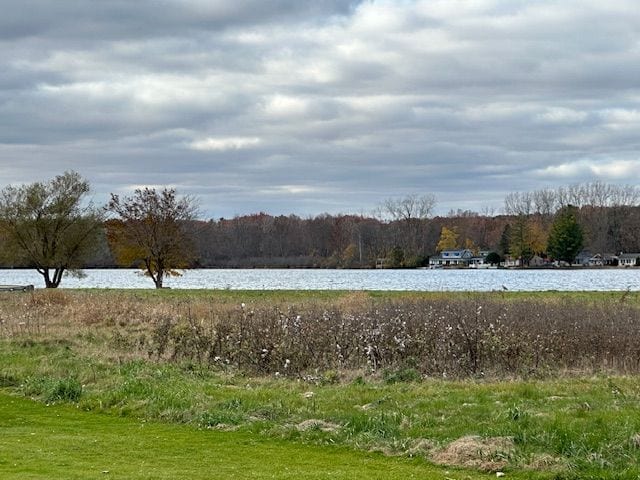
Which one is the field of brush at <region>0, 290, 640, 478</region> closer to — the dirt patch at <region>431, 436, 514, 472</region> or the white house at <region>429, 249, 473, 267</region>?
the dirt patch at <region>431, 436, 514, 472</region>

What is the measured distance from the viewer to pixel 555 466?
8.85 meters

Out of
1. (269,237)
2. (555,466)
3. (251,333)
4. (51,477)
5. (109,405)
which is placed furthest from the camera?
(269,237)

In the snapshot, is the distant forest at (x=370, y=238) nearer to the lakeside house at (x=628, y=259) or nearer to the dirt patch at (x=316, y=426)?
the lakeside house at (x=628, y=259)

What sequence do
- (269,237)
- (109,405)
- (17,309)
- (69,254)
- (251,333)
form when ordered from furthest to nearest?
(269,237)
(69,254)
(17,309)
(251,333)
(109,405)

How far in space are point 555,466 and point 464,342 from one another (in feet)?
29.3

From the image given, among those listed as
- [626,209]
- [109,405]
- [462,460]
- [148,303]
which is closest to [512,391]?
[462,460]

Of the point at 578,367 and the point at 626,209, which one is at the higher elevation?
the point at 626,209

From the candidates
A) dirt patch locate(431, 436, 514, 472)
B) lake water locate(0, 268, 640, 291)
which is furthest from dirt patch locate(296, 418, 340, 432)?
lake water locate(0, 268, 640, 291)

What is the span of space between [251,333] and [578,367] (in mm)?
7583

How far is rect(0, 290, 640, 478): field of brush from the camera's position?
9938 millimetres

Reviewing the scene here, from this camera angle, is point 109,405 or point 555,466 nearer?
point 555,466

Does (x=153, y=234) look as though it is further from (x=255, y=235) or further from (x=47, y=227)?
(x=255, y=235)

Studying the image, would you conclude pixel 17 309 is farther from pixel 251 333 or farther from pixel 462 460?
pixel 462 460

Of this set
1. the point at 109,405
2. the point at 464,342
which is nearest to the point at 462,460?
the point at 109,405
